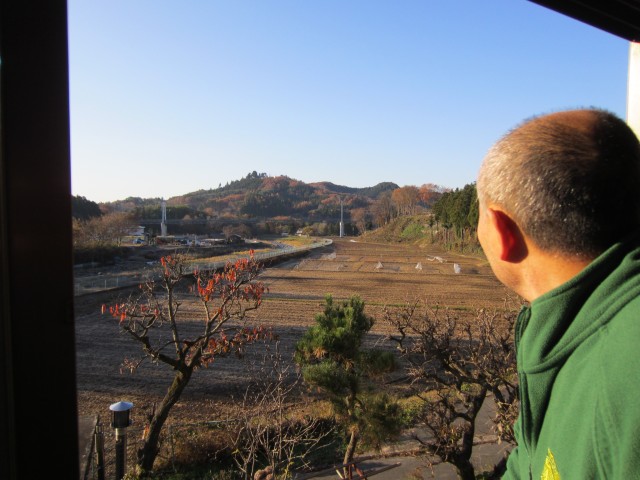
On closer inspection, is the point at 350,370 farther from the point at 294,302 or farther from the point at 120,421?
the point at 294,302

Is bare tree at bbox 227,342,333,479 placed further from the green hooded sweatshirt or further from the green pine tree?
the green hooded sweatshirt

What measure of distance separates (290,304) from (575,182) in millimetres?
10051

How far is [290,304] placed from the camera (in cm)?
1033

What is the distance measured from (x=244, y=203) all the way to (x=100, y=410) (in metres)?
14.7

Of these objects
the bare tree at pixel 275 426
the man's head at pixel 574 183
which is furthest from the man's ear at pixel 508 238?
the bare tree at pixel 275 426

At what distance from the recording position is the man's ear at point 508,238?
0.49m

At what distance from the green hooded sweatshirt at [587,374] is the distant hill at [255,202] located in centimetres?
780

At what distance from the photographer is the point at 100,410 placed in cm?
514

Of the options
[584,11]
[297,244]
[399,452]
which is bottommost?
[399,452]

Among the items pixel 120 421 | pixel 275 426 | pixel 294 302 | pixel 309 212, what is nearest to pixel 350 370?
pixel 275 426

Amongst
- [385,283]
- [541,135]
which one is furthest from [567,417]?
[385,283]

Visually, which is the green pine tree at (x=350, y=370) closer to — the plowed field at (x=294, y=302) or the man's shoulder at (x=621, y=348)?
the plowed field at (x=294, y=302)

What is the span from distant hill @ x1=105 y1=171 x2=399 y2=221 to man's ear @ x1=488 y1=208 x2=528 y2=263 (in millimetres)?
7735

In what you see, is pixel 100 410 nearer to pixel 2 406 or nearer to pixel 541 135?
pixel 2 406
